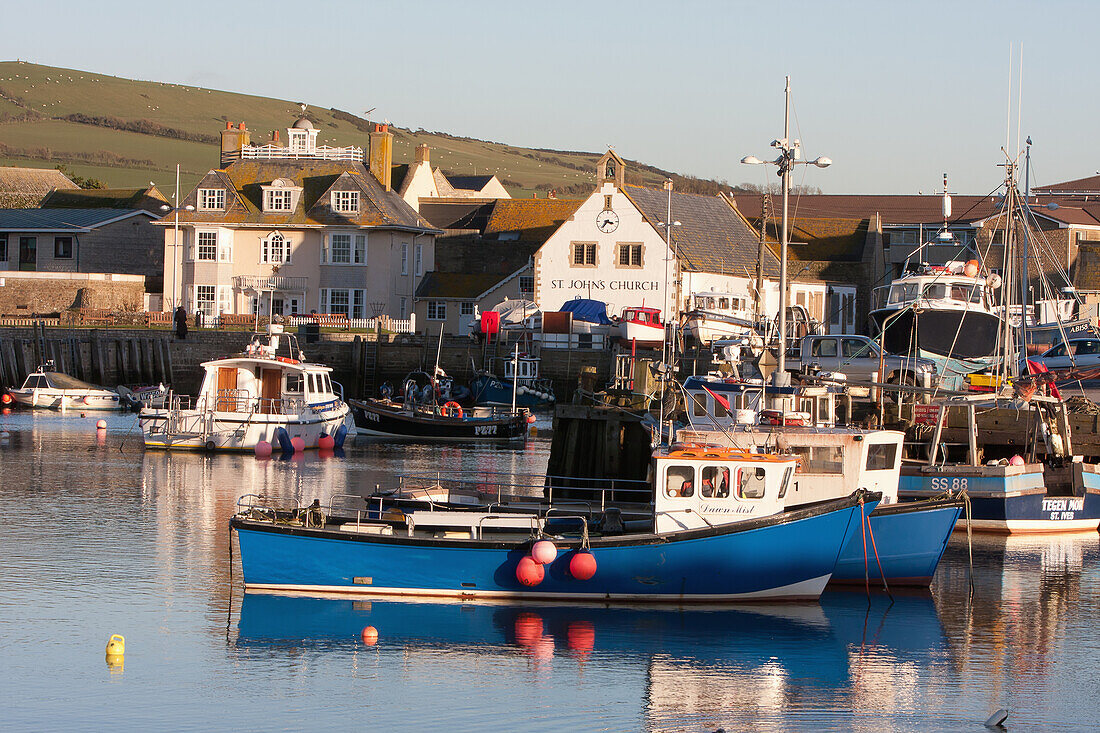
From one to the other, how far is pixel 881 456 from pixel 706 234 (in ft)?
150

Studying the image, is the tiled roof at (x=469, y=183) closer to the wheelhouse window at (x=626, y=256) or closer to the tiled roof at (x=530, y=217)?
the tiled roof at (x=530, y=217)

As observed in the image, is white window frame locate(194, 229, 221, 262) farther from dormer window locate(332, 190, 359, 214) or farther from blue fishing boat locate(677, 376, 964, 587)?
Result: blue fishing boat locate(677, 376, 964, 587)

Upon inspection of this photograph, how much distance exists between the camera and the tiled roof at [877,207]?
84.6 meters

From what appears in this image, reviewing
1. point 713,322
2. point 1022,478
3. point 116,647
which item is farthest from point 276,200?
point 116,647

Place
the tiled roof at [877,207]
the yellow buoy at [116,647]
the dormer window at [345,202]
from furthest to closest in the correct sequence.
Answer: the tiled roof at [877,207]
the dormer window at [345,202]
the yellow buoy at [116,647]

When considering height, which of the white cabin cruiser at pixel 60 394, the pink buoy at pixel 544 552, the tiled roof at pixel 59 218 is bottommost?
the pink buoy at pixel 544 552

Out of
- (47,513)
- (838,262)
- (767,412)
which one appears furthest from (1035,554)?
(838,262)

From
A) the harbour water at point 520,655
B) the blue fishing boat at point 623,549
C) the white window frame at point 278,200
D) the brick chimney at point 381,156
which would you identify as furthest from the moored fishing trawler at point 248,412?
the brick chimney at point 381,156

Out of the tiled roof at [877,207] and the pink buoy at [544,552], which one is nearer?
the pink buoy at [544,552]

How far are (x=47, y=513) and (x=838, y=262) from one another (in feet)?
166

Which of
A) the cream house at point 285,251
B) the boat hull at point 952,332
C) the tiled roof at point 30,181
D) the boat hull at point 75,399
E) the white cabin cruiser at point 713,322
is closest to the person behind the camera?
the boat hull at point 952,332

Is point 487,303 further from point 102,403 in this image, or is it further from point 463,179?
point 463,179

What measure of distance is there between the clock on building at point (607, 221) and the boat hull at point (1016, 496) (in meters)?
36.9

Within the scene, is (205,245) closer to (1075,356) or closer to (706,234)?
(706,234)
